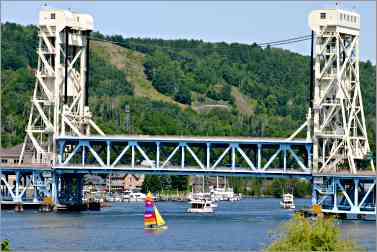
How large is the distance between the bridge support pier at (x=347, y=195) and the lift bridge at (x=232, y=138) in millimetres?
77

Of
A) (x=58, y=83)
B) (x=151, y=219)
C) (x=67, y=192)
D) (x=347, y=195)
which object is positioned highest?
(x=58, y=83)

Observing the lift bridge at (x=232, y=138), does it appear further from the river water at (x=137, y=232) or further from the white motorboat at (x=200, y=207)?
the white motorboat at (x=200, y=207)

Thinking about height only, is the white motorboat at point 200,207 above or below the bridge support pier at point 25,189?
below

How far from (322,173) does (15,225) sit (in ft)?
84.3

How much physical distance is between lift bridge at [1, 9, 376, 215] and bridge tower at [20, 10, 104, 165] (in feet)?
0.27

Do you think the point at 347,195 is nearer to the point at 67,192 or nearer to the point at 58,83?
the point at 67,192

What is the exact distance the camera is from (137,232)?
107 metres

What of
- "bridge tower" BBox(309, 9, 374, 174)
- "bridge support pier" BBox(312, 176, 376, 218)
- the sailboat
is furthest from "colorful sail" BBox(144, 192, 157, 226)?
"bridge tower" BBox(309, 9, 374, 174)

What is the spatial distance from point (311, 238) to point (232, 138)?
2620 inches

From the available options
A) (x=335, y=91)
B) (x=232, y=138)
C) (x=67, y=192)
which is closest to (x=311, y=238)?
(x=335, y=91)

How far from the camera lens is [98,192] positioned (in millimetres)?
197750

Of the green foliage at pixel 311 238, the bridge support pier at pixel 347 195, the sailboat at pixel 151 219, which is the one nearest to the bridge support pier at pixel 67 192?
the bridge support pier at pixel 347 195

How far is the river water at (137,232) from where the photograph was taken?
93.2m

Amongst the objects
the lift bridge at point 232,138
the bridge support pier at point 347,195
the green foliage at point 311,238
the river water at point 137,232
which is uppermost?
the lift bridge at point 232,138
